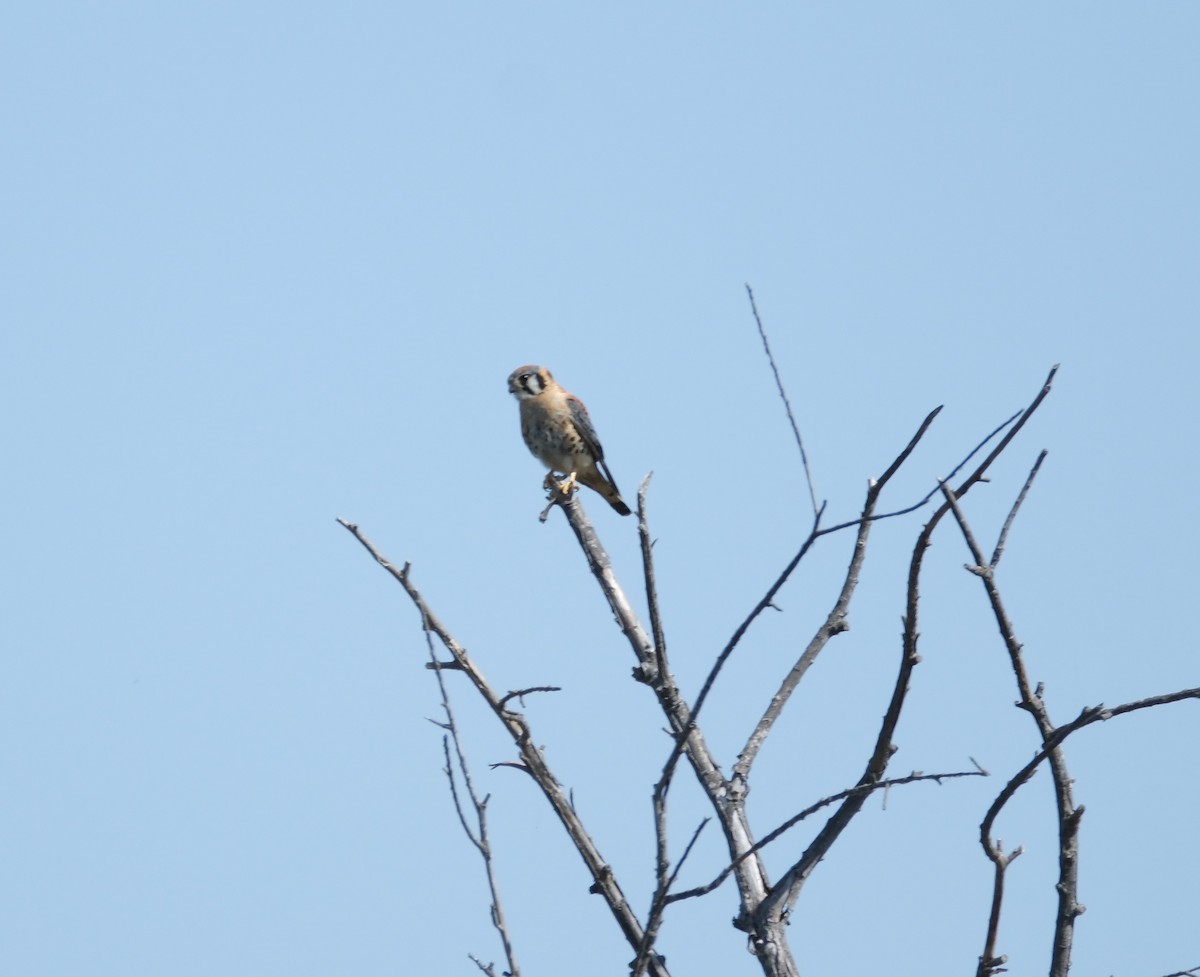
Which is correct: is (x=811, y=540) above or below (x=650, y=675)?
below

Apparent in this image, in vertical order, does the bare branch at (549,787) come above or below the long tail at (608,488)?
below

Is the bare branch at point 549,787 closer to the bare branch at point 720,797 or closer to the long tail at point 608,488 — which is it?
the bare branch at point 720,797

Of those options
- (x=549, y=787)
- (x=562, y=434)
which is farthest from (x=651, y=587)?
(x=562, y=434)

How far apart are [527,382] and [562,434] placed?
406 millimetres

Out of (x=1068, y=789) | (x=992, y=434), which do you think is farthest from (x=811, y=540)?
(x=1068, y=789)

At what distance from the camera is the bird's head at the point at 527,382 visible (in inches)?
298

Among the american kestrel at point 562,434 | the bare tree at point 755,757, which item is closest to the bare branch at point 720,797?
the bare tree at point 755,757

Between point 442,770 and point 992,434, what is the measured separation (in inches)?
49.1

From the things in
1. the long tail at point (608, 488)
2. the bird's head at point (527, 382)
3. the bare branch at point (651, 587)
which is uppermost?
the bird's head at point (527, 382)

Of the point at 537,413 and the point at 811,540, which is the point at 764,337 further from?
the point at 537,413

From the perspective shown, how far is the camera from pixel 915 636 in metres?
2.74

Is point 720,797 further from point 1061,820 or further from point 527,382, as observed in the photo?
point 527,382

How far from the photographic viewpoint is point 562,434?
289 inches

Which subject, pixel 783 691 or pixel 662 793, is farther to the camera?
pixel 783 691
